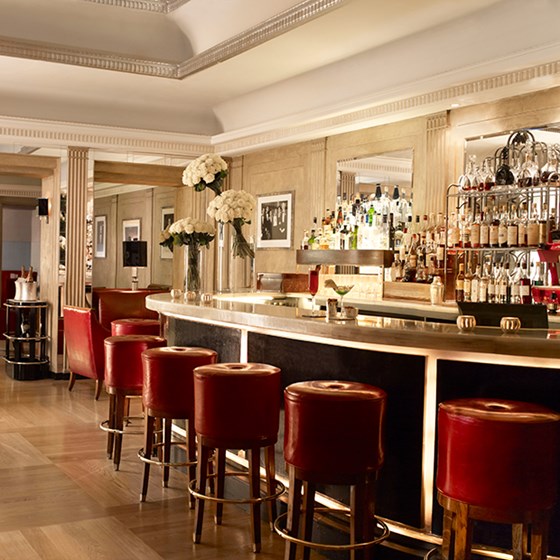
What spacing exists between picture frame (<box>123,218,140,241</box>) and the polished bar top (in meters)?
9.17

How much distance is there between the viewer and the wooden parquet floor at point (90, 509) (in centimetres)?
392

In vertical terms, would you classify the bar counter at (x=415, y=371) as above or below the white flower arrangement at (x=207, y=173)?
below

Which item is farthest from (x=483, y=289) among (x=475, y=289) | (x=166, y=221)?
(x=166, y=221)

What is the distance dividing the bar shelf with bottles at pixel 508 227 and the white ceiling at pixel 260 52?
1.77ft

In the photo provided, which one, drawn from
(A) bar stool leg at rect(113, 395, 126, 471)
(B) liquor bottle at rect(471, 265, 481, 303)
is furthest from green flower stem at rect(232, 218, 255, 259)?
(B) liquor bottle at rect(471, 265, 481, 303)

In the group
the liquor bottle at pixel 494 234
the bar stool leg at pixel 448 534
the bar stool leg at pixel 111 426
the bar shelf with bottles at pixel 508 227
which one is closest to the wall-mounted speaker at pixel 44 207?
the bar stool leg at pixel 111 426

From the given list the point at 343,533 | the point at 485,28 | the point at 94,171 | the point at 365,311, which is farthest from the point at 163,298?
the point at 94,171

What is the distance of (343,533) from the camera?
3.74 metres

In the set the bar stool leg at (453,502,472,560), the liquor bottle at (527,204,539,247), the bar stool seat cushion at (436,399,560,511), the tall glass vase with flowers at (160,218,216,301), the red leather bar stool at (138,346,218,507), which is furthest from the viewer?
the tall glass vase with flowers at (160,218,216,301)

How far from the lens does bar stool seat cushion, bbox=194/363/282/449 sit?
3.78 metres

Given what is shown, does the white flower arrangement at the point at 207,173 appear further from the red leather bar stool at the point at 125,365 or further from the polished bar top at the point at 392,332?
the polished bar top at the point at 392,332

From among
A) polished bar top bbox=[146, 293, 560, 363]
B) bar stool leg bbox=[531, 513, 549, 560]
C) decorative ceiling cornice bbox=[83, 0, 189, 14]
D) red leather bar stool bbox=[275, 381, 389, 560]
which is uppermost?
decorative ceiling cornice bbox=[83, 0, 189, 14]

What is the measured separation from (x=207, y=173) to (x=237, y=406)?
95.5 inches

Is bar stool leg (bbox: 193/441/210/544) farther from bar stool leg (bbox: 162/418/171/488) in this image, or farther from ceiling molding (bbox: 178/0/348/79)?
ceiling molding (bbox: 178/0/348/79)
